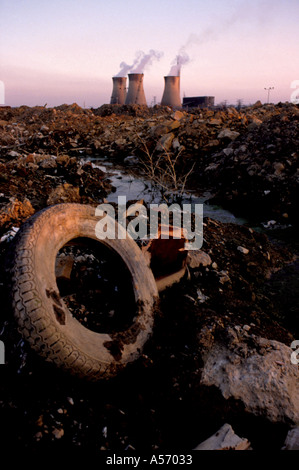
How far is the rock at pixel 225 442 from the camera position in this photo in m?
1.43

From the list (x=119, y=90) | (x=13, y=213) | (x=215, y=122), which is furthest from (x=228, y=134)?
Answer: (x=119, y=90)

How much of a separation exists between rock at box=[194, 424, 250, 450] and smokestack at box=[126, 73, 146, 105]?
21394 mm

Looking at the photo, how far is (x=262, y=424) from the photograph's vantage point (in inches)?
65.9

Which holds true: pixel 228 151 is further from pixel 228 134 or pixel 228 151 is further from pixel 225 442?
pixel 225 442

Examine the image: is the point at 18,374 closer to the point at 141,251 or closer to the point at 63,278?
the point at 63,278

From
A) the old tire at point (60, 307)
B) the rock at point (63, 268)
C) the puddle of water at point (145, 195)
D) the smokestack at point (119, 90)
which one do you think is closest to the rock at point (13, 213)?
the rock at point (63, 268)

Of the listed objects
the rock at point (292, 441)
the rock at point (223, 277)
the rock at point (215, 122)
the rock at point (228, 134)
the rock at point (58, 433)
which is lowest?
the rock at point (58, 433)

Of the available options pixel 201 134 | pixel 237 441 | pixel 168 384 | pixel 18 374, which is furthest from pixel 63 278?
pixel 201 134

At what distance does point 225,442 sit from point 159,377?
1.84 ft

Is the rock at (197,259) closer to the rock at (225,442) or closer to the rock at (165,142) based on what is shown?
the rock at (225,442)

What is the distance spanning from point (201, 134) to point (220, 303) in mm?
7186

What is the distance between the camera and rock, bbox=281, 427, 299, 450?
140 centimetres

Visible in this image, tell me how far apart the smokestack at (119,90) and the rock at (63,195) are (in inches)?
771

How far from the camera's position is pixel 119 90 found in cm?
2186
